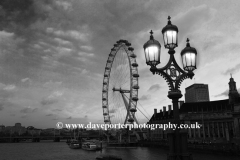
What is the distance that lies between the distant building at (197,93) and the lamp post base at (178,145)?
615ft

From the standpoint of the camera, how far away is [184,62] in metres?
8.91

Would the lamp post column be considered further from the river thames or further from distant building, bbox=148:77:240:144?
distant building, bbox=148:77:240:144

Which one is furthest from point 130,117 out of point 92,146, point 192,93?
point 192,93

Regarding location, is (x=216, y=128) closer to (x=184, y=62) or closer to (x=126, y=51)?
(x=126, y=51)

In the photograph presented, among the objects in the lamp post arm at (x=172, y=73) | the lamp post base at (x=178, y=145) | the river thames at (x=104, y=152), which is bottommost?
the river thames at (x=104, y=152)

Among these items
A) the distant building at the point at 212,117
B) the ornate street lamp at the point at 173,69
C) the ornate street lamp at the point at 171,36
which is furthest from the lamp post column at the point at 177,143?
the distant building at the point at 212,117

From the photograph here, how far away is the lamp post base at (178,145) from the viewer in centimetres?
791

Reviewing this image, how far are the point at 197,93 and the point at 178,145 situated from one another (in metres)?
194

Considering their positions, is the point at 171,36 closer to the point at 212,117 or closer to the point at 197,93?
the point at 212,117

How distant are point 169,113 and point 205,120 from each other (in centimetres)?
1804

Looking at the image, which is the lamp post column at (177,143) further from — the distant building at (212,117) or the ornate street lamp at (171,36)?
the distant building at (212,117)

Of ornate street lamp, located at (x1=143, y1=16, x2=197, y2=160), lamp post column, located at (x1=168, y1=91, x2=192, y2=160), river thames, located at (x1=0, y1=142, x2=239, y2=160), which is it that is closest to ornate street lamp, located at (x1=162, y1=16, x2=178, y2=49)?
ornate street lamp, located at (x1=143, y1=16, x2=197, y2=160)

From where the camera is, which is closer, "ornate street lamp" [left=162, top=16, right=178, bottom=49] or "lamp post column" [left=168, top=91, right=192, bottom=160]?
"lamp post column" [left=168, top=91, right=192, bottom=160]

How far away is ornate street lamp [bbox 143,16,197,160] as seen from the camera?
8008 millimetres
